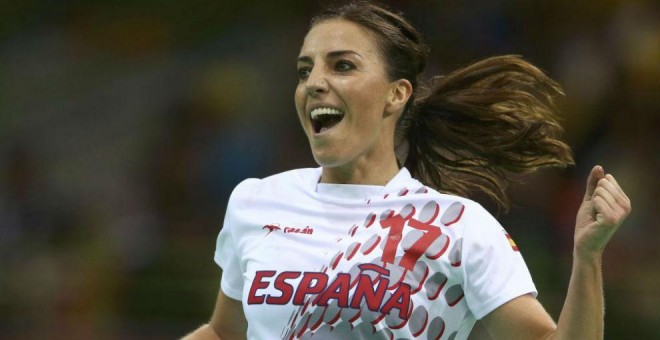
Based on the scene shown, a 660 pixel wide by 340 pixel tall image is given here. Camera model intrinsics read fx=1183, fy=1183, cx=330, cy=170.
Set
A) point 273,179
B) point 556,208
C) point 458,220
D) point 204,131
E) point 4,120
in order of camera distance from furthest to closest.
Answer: point 4,120, point 204,131, point 556,208, point 273,179, point 458,220

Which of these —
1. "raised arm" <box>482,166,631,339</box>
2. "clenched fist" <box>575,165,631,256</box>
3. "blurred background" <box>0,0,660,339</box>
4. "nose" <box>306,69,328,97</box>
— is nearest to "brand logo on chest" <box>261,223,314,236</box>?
"nose" <box>306,69,328,97</box>

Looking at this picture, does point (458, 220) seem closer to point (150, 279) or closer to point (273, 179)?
point (273, 179)

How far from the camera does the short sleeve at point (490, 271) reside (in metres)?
3.23

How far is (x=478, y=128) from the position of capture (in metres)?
3.94

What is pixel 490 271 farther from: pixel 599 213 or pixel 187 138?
pixel 187 138

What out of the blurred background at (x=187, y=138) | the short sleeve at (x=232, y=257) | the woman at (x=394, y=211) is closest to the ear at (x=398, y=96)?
the woman at (x=394, y=211)

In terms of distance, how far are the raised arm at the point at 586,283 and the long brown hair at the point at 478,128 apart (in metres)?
0.70

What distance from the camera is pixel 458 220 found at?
3.38 metres

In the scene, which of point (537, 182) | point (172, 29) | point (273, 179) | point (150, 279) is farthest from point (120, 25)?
point (273, 179)

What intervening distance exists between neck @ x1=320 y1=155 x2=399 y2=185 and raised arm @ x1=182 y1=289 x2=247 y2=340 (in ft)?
1.78

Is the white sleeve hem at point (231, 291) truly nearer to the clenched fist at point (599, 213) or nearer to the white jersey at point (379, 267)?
the white jersey at point (379, 267)

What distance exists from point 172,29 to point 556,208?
11.3 ft

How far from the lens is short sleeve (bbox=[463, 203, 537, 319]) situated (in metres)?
3.23

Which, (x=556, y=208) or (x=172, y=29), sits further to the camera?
(x=172, y=29)
